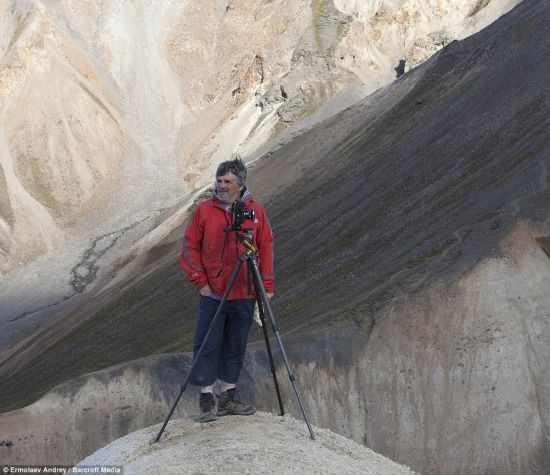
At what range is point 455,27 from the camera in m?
65.8

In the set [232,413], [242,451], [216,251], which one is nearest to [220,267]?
[216,251]

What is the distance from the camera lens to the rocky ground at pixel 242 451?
28.8 ft

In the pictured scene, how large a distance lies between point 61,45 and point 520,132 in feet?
187

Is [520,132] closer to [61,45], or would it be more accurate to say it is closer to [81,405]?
[81,405]

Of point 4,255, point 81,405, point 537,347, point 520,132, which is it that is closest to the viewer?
point 81,405

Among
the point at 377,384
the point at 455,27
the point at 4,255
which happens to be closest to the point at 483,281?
the point at 377,384

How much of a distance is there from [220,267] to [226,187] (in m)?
0.93

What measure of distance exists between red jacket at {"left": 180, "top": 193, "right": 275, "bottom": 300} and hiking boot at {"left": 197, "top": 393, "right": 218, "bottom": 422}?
4.34ft

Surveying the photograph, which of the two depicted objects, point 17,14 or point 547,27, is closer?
point 547,27

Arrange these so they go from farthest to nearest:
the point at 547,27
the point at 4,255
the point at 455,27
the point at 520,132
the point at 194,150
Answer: the point at 194,150 → the point at 455,27 → the point at 4,255 → the point at 547,27 → the point at 520,132

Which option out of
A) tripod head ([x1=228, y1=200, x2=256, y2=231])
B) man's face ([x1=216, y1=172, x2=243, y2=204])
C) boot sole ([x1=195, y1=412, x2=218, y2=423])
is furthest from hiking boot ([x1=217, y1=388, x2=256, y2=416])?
man's face ([x1=216, y1=172, x2=243, y2=204])

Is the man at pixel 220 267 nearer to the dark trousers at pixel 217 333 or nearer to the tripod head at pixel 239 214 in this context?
the dark trousers at pixel 217 333

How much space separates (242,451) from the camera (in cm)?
902

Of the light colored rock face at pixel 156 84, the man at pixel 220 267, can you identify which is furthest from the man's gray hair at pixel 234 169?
the light colored rock face at pixel 156 84
